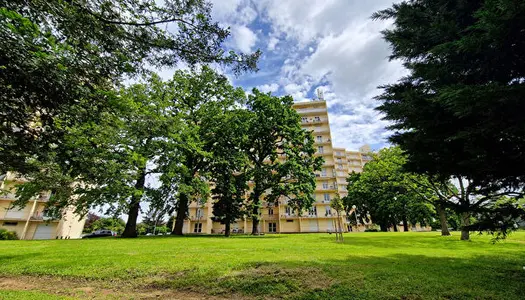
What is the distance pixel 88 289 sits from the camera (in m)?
5.36

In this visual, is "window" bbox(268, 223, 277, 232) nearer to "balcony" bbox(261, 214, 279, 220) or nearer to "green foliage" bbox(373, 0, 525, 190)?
"balcony" bbox(261, 214, 279, 220)

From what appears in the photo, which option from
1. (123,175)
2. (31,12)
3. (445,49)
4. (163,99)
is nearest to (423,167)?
(445,49)

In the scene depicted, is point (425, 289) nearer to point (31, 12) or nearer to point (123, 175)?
point (31, 12)

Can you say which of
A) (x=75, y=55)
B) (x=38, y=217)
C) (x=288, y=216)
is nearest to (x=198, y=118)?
(x=75, y=55)

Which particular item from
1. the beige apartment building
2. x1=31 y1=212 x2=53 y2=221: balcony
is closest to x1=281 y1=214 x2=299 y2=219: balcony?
the beige apartment building

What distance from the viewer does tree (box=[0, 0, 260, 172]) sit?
147 inches

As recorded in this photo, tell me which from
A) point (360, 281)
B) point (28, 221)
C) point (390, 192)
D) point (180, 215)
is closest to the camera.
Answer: point (360, 281)

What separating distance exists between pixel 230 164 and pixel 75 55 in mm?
21131

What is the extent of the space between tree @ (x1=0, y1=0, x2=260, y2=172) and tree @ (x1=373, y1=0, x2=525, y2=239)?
442 cm

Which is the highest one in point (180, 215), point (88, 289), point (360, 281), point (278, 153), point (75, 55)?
point (278, 153)

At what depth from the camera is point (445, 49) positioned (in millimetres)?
4828

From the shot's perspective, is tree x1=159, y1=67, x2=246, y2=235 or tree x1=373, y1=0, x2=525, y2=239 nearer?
tree x1=373, y1=0, x2=525, y2=239

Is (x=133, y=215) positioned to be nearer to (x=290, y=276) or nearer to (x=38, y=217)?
(x=290, y=276)

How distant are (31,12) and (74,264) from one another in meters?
7.24
